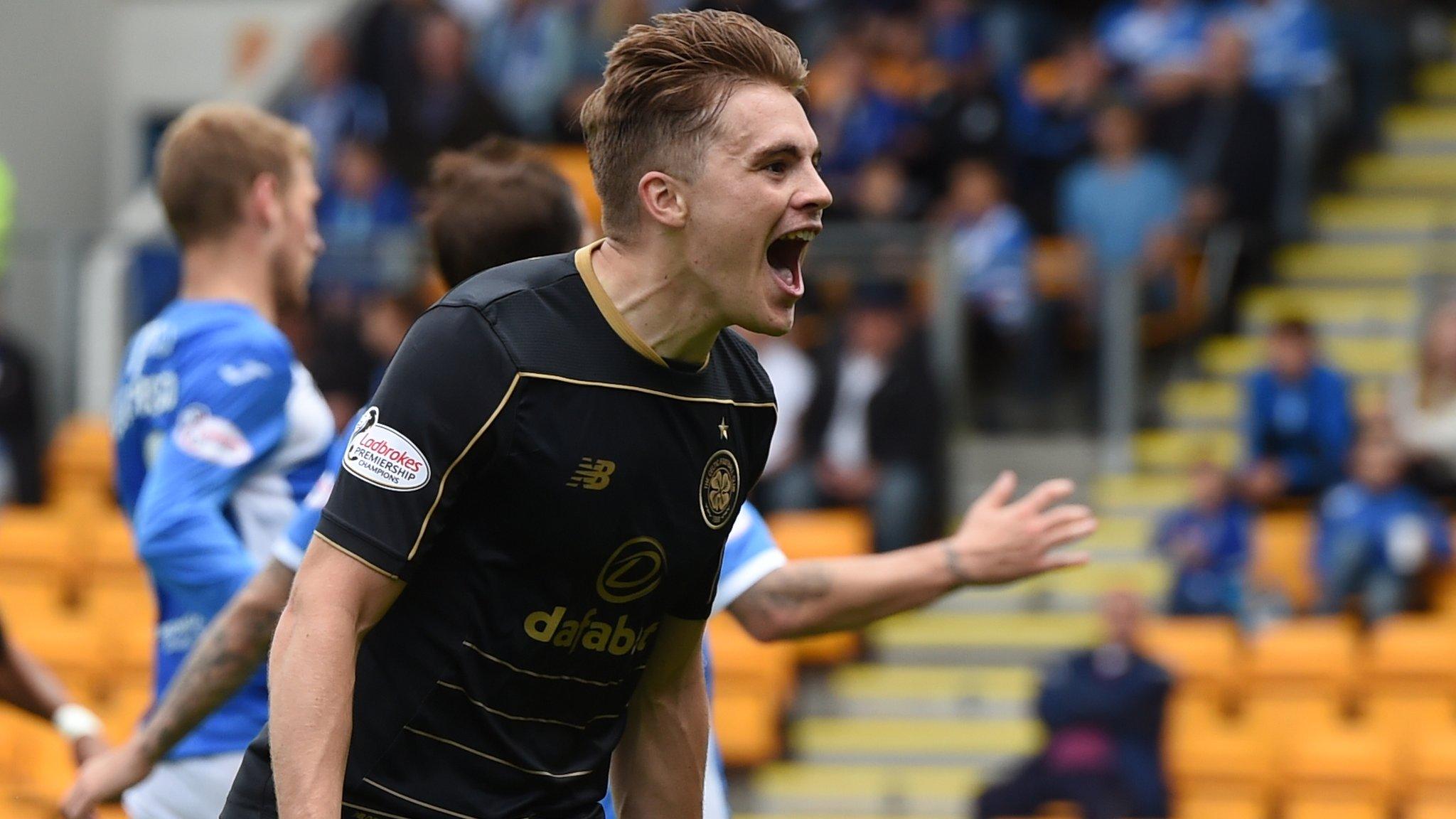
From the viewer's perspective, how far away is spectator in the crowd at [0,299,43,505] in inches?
454

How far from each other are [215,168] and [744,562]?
1.44 metres

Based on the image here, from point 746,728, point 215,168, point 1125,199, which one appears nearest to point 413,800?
point 215,168

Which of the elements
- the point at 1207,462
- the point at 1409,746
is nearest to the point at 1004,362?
the point at 1207,462

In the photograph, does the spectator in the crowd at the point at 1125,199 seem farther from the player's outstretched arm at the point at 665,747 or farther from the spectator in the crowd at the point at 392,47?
the player's outstretched arm at the point at 665,747

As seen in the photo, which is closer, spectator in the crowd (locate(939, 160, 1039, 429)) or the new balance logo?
the new balance logo

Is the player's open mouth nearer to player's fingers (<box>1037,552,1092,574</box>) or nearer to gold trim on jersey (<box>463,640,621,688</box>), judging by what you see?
gold trim on jersey (<box>463,640,621,688</box>)

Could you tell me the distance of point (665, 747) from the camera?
11.5ft

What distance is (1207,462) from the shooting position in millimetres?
9953

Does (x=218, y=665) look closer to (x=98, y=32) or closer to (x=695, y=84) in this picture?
(x=695, y=84)

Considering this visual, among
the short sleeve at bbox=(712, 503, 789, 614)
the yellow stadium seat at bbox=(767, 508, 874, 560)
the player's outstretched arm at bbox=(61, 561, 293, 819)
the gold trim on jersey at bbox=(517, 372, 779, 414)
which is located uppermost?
the gold trim on jersey at bbox=(517, 372, 779, 414)

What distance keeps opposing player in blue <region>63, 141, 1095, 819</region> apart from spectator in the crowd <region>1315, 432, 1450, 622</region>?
5723 millimetres

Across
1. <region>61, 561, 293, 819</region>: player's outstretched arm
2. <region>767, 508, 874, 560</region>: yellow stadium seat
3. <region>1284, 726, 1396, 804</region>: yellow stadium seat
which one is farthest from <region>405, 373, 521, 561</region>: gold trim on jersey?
<region>767, 508, 874, 560</region>: yellow stadium seat

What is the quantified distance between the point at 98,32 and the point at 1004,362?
8010mm

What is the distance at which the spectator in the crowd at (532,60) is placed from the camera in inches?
540
